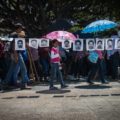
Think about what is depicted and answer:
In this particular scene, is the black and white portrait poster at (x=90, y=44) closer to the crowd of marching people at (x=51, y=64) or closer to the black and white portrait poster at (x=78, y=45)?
the crowd of marching people at (x=51, y=64)

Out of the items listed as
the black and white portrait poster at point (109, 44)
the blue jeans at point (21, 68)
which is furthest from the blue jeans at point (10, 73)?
the black and white portrait poster at point (109, 44)

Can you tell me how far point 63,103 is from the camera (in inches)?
469

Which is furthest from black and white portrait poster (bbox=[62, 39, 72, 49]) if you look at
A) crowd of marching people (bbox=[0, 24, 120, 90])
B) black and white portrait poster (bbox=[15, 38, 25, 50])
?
black and white portrait poster (bbox=[15, 38, 25, 50])

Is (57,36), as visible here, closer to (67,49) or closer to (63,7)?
(67,49)

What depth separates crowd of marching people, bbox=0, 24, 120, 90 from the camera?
15070mm

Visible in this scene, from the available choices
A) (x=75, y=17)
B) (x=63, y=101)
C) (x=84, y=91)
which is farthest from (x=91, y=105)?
(x=75, y=17)

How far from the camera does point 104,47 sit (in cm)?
1702

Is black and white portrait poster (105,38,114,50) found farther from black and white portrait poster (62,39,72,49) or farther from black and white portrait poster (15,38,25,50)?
black and white portrait poster (15,38,25,50)

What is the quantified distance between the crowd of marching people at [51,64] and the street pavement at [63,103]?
70 centimetres

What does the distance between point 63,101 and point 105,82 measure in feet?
14.6

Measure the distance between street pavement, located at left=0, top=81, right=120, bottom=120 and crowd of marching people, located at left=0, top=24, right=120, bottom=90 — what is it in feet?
2.30

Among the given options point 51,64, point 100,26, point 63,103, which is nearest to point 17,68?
point 51,64

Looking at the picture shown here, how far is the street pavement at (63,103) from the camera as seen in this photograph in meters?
10.3

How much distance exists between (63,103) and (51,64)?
10.8ft
